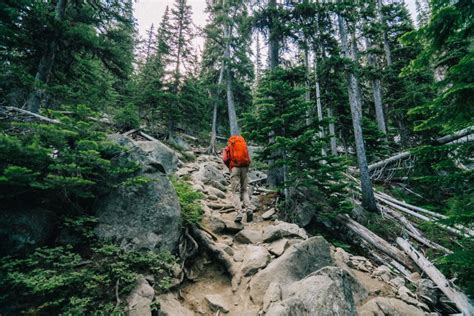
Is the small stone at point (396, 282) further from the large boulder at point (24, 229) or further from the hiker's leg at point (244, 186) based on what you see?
the large boulder at point (24, 229)

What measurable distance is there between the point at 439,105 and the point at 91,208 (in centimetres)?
716

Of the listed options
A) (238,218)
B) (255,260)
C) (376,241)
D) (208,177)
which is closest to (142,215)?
(255,260)

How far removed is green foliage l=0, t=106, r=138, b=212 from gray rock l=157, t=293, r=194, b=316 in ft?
7.52

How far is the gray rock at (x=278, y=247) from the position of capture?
506 cm

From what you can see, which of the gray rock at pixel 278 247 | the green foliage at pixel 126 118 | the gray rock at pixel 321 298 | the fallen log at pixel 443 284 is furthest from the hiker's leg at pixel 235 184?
the green foliage at pixel 126 118

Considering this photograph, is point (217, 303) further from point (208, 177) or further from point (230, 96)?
point (230, 96)

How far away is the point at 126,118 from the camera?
564 inches

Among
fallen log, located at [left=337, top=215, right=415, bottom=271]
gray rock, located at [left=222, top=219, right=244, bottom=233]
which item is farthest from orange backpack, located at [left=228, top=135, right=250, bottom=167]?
fallen log, located at [left=337, top=215, right=415, bottom=271]

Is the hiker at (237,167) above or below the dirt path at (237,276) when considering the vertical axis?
above

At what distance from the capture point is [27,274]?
307 centimetres

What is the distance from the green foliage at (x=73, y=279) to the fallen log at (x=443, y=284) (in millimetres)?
6296

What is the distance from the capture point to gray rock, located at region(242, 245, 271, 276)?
466cm

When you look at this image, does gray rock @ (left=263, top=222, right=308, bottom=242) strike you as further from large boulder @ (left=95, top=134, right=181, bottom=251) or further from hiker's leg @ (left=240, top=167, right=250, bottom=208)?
large boulder @ (left=95, top=134, right=181, bottom=251)

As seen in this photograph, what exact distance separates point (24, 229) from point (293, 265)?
476 centimetres
